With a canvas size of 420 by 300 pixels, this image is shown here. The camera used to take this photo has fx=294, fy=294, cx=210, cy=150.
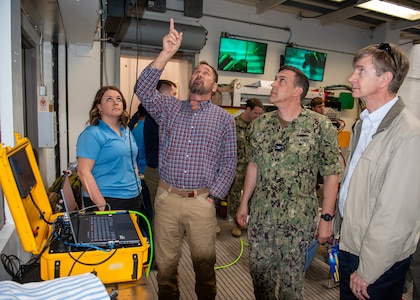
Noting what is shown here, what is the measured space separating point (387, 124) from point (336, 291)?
177 centimetres

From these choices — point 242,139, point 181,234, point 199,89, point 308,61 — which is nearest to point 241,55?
point 308,61

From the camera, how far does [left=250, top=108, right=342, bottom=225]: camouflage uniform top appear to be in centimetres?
167

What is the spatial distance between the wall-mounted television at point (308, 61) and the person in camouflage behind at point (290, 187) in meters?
3.96

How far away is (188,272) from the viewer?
101 inches

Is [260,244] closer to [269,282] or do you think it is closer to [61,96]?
[269,282]

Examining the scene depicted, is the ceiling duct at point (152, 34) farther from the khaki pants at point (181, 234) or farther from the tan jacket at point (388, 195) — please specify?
the tan jacket at point (388, 195)

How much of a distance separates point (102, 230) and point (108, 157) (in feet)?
2.53

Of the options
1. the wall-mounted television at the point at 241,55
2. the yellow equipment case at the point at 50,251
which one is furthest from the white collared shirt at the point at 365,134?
the wall-mounted television at the point at 241,55

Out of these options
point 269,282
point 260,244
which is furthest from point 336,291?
point 260,244

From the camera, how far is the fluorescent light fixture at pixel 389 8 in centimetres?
420

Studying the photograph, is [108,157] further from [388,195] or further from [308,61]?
[308,61]

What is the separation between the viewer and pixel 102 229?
3.78ft

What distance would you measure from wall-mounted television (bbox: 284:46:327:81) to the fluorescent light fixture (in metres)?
1.29

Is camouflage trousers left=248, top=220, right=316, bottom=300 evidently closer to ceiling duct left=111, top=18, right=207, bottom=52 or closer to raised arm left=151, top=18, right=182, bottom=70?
raised arm left=151, top=18, right=182, bottom=70
